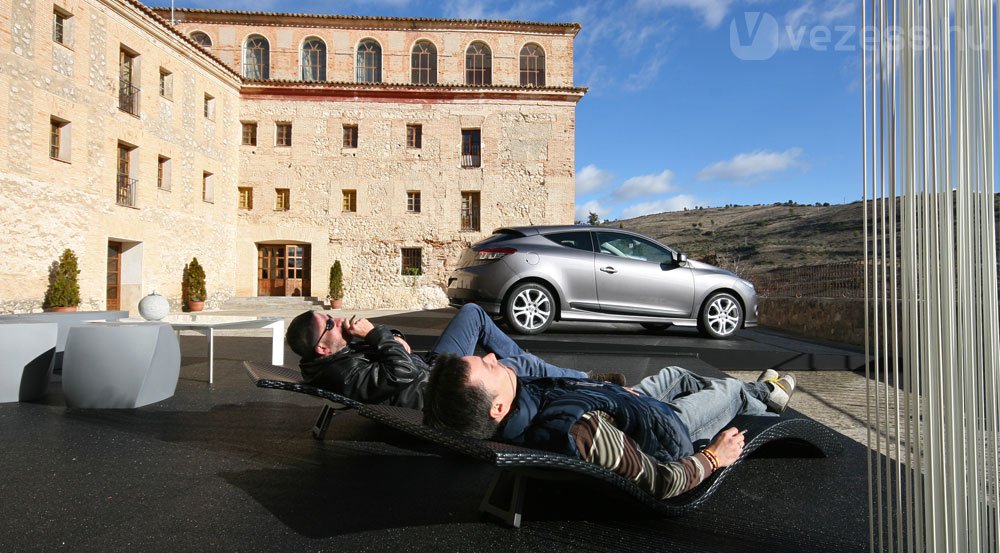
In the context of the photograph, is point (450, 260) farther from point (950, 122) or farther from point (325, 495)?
point (950, 122)

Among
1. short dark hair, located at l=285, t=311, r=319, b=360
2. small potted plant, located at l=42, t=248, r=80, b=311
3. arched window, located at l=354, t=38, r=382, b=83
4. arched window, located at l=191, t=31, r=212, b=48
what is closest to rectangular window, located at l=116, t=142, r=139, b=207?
small potted plant, located at l=42, t=248, r=80, b=311

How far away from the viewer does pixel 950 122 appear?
1.33 m

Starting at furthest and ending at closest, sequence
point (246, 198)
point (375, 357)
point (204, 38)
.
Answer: point (204, 38)
point (246, 198)
point (375, 357)

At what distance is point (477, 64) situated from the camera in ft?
71.5

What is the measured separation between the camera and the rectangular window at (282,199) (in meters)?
20.4

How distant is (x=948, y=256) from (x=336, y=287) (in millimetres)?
19851

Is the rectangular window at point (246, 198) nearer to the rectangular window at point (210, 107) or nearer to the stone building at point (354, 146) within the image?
the stone building at point (354, 146)

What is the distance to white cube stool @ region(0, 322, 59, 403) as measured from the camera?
4.37 meters

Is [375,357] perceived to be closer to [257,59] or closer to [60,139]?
[60,139]

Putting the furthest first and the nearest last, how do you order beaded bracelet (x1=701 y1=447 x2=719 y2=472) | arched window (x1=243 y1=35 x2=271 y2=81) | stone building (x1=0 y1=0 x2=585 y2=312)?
arched window (x1=243 y1=35 x2=271 y2=81) → stone building (x1=0 y1=0 x2=585 y2=312) → beaded bracelet (x1=701 y1=447 x2=719 y2=472)

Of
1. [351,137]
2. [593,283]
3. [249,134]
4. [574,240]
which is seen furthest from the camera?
[351,137]

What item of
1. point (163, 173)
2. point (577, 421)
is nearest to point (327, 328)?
point (577, 421)

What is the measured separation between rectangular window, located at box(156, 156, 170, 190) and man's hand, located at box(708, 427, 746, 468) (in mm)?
18087

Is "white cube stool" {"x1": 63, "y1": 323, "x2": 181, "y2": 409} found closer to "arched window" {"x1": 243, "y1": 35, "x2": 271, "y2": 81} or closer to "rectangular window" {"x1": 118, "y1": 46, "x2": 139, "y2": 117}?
"rectangular window" {"x1": 118, "y1": 46, "x2": 139, "y2": 117}
